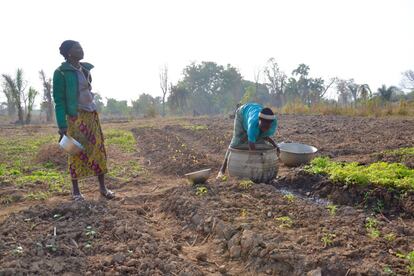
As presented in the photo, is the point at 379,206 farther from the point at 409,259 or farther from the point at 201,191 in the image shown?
the point at 201,191

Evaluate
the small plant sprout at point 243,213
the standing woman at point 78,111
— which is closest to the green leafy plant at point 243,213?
the small plant sprout at point 243,213

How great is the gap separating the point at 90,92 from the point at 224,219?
2.28 meters

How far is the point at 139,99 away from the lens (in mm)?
46625

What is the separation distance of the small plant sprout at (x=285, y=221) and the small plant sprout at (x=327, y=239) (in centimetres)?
43

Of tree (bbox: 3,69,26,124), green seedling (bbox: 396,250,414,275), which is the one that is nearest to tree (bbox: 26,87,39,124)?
tree (bbox: 3,69,26,124)

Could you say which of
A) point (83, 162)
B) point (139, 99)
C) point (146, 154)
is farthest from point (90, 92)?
point (139, 99)

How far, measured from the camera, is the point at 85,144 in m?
4.48

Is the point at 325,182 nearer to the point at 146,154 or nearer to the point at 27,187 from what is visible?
the point at 27,187

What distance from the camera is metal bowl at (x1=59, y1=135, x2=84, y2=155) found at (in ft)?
13.6

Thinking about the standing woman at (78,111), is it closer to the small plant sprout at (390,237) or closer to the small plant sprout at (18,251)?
the small plant sprout at (18,251)

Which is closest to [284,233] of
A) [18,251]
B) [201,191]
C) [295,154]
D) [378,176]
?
[201,191]

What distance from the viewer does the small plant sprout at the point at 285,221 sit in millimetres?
3519

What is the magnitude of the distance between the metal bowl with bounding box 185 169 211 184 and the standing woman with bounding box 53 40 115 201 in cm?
114

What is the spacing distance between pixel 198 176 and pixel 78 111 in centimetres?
175
